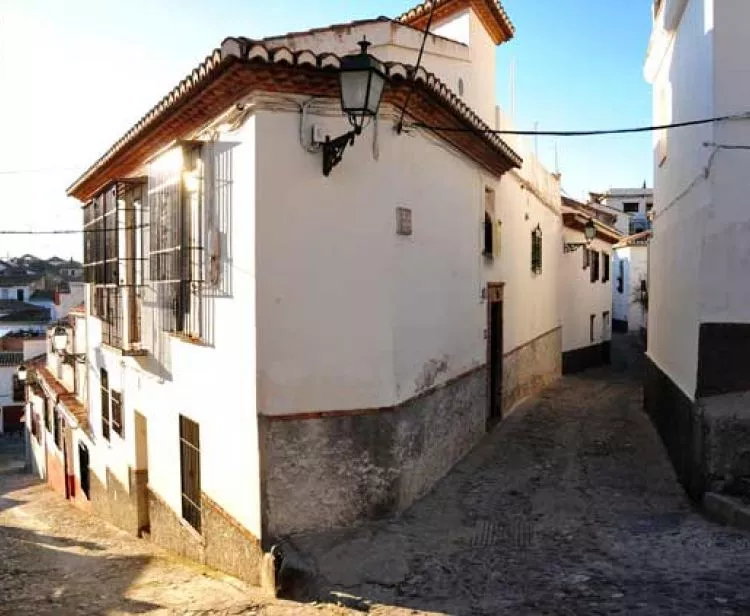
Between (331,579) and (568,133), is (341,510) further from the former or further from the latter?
(568,133)

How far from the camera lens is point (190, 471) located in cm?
811

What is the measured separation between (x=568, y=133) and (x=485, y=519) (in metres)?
3.99

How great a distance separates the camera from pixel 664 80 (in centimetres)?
987

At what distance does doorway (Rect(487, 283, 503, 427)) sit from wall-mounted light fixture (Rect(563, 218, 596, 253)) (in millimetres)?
6146

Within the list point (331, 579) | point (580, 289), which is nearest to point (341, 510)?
point (331, 579)

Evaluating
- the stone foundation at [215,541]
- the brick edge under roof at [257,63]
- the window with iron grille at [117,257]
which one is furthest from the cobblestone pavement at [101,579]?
the brick edge under roof at [257,63]

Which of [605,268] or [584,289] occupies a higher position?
[605,268]

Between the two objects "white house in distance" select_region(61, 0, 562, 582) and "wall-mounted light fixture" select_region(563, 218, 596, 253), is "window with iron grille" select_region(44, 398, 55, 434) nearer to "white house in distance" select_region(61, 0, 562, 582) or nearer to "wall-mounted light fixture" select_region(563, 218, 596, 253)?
"white house in distance" select_region(61, 0, 562, 582)

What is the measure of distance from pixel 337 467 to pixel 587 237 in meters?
12.2

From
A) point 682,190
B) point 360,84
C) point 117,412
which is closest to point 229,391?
point 360,84

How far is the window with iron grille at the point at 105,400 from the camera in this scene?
1187 cm

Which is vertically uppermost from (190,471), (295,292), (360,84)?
(360,84)

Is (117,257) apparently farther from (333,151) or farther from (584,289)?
(584,289)

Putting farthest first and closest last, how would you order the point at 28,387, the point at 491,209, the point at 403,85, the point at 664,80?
the point at 28,387 → the point at 491,209 → the point at 664,80 → the point at 403,85
